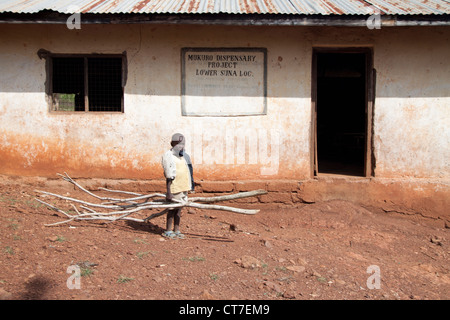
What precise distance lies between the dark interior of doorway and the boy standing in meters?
5.23

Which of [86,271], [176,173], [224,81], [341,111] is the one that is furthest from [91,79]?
[341,111]

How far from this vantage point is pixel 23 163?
6.65m

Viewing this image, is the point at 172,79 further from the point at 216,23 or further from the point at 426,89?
the point at 426,89

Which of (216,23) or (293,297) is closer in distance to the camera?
(293,297)

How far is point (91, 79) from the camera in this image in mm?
6844

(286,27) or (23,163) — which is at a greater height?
(286,27)

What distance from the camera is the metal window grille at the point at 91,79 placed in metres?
6.77

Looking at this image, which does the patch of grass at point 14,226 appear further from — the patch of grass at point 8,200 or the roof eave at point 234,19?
the roof eave at point 234,19

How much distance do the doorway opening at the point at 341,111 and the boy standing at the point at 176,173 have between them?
4.26 m

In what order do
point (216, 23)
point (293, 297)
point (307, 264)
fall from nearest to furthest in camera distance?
point (293, 297), point (307, 264), point (216, 23)

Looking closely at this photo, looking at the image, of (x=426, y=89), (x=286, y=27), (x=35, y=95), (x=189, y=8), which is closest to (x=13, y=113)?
(x=35, y=95)

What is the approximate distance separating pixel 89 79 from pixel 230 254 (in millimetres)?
4158

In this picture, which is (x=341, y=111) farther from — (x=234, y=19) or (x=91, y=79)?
(x=91, y=79)

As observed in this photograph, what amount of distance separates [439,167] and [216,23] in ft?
14.3
